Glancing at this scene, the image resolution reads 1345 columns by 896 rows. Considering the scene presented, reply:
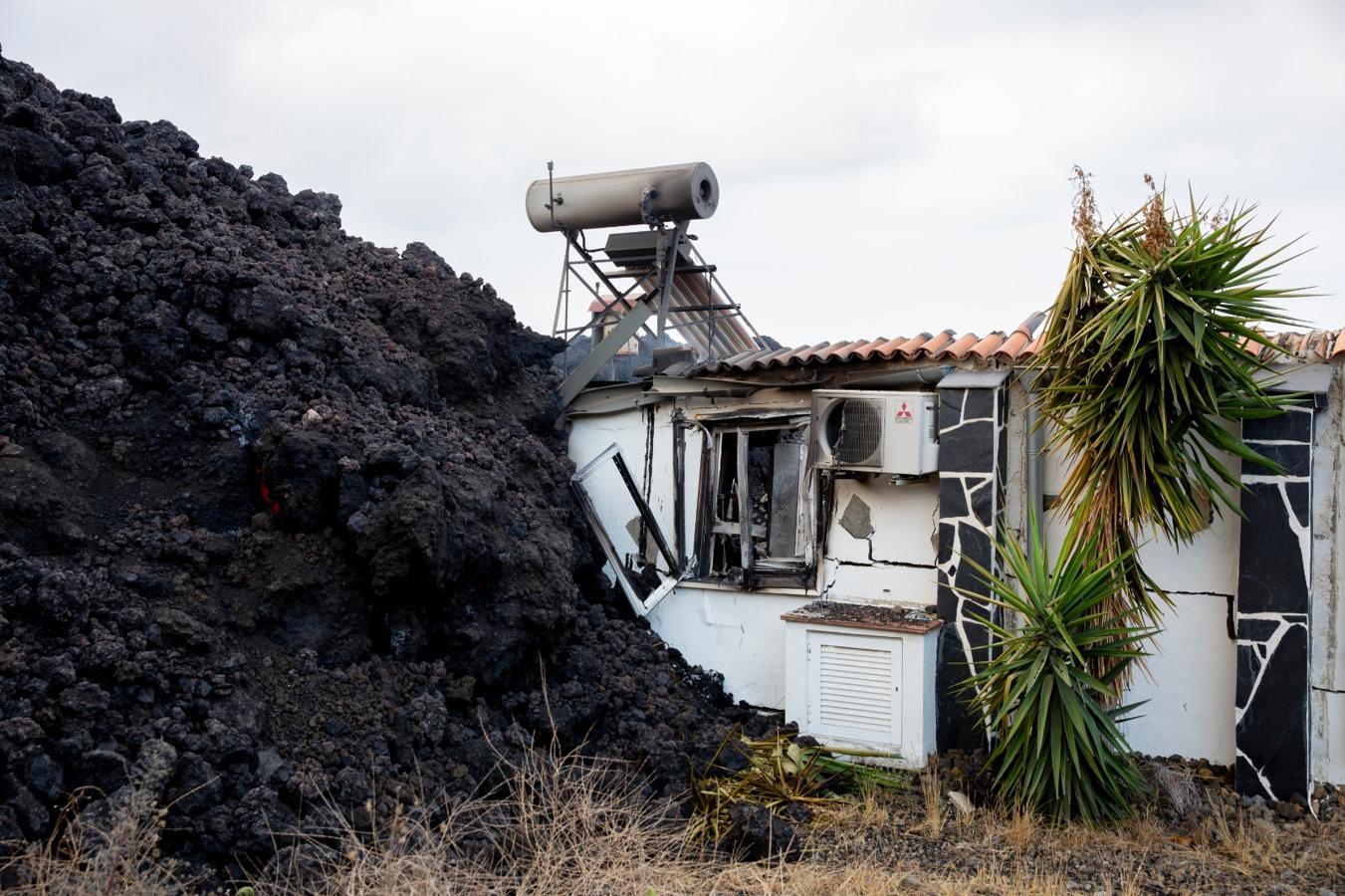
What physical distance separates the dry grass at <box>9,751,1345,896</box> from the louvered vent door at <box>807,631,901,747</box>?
21.2 inches

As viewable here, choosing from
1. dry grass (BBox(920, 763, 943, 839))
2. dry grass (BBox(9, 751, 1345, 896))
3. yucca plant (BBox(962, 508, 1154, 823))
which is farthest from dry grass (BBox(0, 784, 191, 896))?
yucca plant (BBox(962, 508, 1154, 823))

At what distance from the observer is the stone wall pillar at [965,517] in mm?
8016

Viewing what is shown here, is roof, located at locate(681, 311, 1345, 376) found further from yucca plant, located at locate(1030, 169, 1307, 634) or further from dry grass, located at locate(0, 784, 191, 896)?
dry grass, located at locate(0, 784, 191, 896)

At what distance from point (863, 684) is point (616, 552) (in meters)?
2.79

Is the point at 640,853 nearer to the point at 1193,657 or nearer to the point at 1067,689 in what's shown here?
the point at 1067,689

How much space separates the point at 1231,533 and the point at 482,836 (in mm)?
5286

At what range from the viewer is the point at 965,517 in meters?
8.14

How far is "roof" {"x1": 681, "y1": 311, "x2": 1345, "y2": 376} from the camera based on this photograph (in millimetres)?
7348

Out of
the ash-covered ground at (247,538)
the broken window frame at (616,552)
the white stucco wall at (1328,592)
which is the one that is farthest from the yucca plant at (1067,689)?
the broken window frame at (616,552)

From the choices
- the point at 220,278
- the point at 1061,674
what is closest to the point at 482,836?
the point at 1061,674

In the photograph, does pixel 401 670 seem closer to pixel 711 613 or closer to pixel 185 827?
pixel 185 827

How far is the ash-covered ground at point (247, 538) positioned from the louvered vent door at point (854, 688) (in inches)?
31.7

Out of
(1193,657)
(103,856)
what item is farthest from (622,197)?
(103,856)

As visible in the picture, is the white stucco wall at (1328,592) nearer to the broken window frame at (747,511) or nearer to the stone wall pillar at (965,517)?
the stone wall pillar at (965,517)
